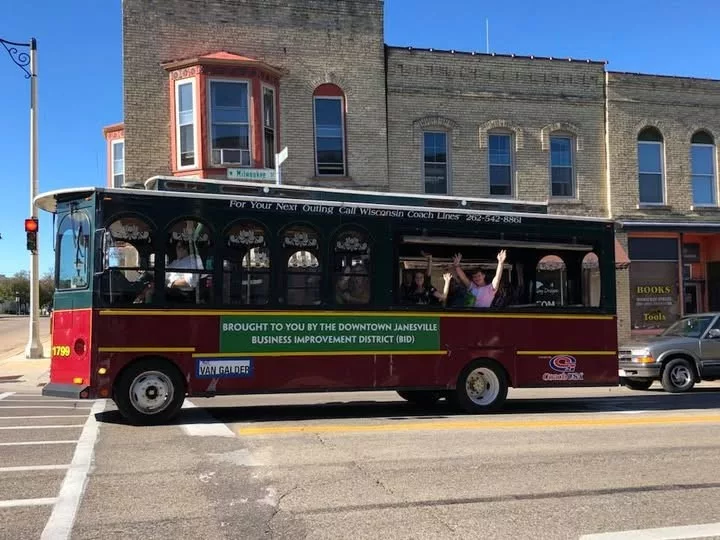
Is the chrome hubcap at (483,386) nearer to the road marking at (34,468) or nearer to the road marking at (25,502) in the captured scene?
the road marking at (34,468)

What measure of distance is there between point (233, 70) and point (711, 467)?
50.3 ft

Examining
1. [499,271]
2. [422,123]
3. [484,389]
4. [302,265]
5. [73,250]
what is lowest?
[484,389]

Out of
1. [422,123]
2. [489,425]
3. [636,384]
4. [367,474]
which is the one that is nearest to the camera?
[367,474]

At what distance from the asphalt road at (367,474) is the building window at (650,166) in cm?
1280

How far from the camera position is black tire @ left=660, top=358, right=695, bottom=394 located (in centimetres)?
1462

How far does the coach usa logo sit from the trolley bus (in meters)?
0.03

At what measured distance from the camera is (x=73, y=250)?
9.30 meters

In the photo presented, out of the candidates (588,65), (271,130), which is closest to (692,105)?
(588,65)

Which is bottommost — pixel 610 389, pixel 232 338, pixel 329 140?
pixel 610 389

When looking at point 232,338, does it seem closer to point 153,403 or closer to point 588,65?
point 153,403

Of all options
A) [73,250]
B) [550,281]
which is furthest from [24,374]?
[550,281]

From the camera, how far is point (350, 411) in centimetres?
1098

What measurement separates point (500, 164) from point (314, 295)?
12791 mm

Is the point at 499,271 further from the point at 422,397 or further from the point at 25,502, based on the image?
the point at 25,502
